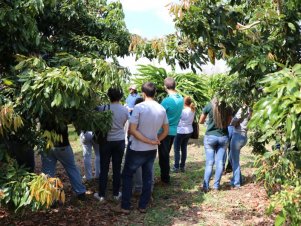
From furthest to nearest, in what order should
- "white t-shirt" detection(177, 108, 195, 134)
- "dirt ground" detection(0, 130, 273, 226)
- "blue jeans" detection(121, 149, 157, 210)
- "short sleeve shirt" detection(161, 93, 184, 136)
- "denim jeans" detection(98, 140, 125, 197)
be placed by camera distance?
"white t-shirt" detection(177, 108, 195, 134), "short sleeve shirt" detection(161, 93, 184, 136), "denim jeans" detection(98, 140, 125, 197), "blue jeans" detection(121, 149, 157, 210), "dirt ground" detection(0, 130, 273, 226)

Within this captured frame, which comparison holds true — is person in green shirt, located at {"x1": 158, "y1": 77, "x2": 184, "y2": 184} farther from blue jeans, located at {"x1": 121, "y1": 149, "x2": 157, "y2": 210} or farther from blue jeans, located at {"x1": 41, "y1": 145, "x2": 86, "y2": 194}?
blue jeans, located at {"x1": 41, "y1": 145, "x2": 86, "y2": 194}

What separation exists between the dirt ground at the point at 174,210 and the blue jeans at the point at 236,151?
17 centimetres

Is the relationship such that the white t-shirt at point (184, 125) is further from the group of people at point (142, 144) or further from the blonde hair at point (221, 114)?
the blonde hair at point (221, 114)

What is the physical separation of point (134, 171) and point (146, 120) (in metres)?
0.79

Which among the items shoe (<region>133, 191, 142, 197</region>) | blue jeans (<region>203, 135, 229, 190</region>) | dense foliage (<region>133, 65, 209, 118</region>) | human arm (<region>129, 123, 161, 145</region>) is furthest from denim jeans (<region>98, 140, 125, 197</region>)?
dense foliage (<region>133, 65, 209, 118</region>)

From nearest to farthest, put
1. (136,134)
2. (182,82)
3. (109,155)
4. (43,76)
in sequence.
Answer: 1. (43,76)
2. (136,134)
3. (109,155)
4. (182,82)

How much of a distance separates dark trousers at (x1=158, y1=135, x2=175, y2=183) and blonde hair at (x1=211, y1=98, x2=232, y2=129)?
3.15 feet

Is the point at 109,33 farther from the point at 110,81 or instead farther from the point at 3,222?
the point at 3,222

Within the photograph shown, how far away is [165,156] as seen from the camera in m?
6.60

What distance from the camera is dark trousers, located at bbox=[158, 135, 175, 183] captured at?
6.58m

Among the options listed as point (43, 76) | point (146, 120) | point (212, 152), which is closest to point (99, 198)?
point (146, 120)

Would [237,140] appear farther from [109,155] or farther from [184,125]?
[109,155]

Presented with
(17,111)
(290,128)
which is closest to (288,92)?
(290,128)

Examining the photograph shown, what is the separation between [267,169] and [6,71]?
10.3 ft
